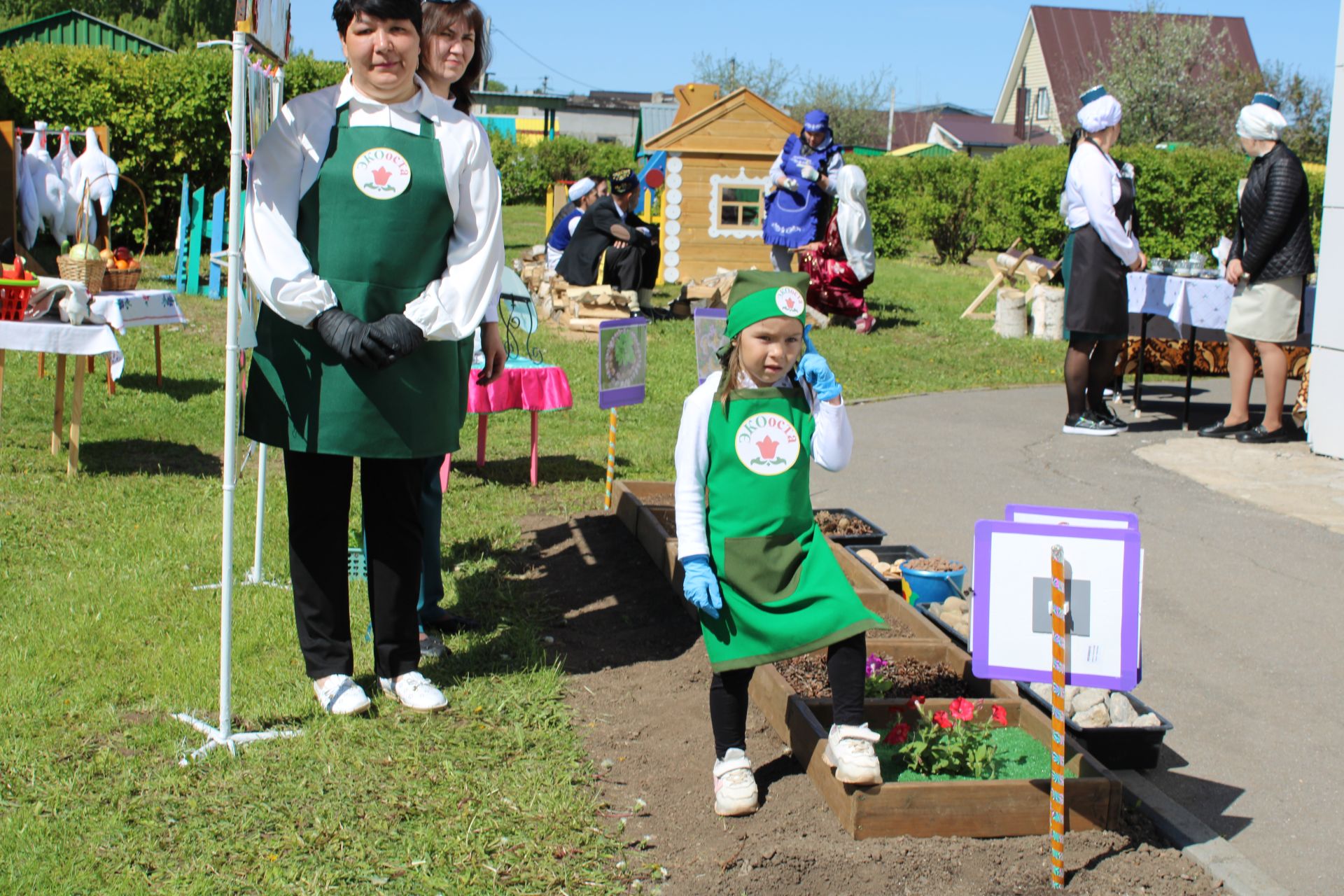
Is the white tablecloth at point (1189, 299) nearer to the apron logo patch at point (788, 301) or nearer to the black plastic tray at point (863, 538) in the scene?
the black plastic tray at point (863, 538)

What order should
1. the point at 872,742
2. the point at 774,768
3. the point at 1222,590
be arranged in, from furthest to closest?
the point at 1222,590 < the point at 774,768 < the point at 872,742

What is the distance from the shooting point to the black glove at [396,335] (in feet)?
12.2

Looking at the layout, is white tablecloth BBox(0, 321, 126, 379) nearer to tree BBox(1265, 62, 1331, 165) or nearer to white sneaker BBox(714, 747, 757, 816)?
white sneaker BBox(714, 747, 757, 816)


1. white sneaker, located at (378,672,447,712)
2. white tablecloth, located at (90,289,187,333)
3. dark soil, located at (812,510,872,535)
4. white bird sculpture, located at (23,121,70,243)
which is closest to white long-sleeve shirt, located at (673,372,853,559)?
white sneaker, located at (378,672,447,712)

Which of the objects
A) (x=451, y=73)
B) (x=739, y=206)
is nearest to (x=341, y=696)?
(x=451, y=73)

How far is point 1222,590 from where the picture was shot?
5.82 m

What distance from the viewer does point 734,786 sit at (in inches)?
138

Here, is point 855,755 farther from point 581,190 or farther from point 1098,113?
point 581,190

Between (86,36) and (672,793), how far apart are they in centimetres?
2940

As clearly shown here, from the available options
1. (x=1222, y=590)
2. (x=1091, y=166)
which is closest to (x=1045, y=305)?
(x=1091, y=166)

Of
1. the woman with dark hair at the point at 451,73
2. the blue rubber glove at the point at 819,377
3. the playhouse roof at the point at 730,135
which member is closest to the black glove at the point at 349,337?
the woman with dark hair at the point at 451,73

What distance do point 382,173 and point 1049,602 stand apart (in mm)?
2227

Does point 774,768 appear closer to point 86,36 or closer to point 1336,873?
point 1336,873

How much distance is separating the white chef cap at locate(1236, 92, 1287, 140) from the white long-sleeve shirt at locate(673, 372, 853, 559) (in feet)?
20.9
